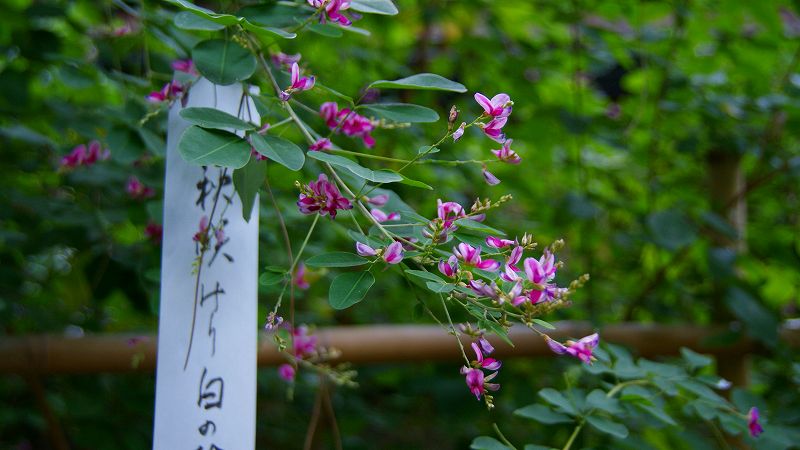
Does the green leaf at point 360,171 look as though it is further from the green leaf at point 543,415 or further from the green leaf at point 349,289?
the green leaf at point 543,415

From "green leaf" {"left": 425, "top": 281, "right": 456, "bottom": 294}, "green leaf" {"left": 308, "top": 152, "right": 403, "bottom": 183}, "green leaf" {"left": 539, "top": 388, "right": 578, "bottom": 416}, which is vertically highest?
"green leaf" {"left": 308, "top": 152, "right": 403, "bottom": 183}

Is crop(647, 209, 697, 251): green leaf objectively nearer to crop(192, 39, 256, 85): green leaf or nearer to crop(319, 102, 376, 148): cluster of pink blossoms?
crop(319, 102, 376, 148): cluster of pink blossoms

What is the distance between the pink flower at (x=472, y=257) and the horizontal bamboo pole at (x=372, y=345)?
58 cm

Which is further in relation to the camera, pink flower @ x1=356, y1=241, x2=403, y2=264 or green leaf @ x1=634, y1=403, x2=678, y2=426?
green leaf @ x1=634, y1=403, x2=678, y2=426

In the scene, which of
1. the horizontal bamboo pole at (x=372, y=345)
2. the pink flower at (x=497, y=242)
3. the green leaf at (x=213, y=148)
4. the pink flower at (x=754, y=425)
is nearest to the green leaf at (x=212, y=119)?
the green leaf at (x=213, y=148)

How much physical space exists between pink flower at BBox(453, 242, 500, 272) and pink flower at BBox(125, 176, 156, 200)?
0.59m

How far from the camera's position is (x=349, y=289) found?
66 cm

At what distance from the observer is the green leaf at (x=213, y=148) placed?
0.63 meters

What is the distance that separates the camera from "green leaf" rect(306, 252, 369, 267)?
0.68 meters

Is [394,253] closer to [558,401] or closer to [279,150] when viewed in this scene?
[279,150]

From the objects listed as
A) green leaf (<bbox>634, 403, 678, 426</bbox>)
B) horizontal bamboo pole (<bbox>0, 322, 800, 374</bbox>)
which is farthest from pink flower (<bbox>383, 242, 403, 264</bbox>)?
horizontal bamboo pole (<bbox>0, 322, 800, 374</bbox>)

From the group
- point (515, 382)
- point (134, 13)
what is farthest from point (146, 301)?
point (515, 382)

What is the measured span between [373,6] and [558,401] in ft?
1.55

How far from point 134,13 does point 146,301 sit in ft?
1.71
